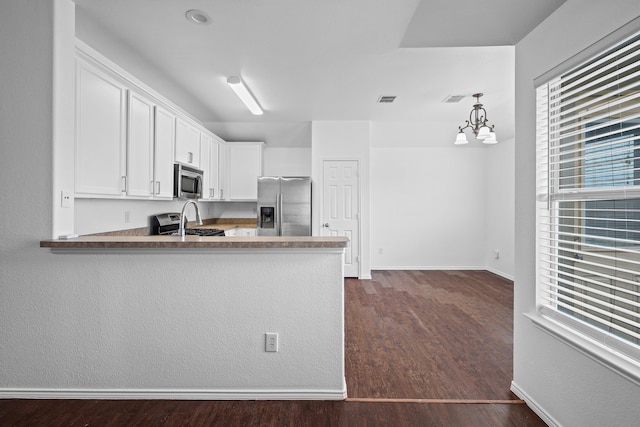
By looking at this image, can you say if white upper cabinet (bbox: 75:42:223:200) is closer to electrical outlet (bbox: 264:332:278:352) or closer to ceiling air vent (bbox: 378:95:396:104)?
electrical outlet (bbox: 264:332:278:352)

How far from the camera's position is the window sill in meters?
1.32

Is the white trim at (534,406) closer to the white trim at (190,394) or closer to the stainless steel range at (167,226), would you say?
the white trim at (190,394)

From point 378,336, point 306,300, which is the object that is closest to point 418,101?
point 378,336

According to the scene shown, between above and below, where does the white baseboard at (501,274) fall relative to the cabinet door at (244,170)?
below

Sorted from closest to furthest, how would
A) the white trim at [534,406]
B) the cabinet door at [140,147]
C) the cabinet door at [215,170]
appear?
the white trim at [534,406] → the cabinet door at [140,147] → the cabinet door at [215,170]

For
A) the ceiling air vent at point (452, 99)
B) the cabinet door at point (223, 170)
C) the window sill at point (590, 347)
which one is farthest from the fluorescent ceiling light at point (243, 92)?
the window sill at point (590, 347)

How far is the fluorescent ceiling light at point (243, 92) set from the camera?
10.2 ft

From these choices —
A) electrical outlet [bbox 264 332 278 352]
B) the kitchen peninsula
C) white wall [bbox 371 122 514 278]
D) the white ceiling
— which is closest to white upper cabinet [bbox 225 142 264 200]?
the white ceiling

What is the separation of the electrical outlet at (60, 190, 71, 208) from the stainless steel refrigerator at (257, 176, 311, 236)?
2.95m

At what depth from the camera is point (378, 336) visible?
292cm

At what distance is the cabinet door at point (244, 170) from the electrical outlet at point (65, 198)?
338 cm

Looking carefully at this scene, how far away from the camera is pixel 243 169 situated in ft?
17.9

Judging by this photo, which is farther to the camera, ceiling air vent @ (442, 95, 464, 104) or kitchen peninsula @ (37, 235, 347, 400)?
ceiling air vent @ (442, 95, 464, 104)

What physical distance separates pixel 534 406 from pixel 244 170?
15.7ft
